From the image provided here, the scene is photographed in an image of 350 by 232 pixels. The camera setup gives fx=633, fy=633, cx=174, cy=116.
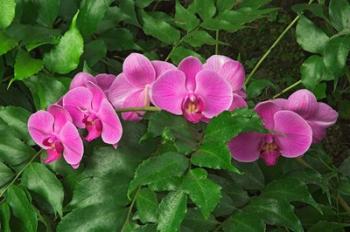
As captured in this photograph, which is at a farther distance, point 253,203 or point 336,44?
point 336,44

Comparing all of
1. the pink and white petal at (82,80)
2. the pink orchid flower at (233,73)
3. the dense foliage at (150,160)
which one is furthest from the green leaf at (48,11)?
the pink orchid flower at (233,73)

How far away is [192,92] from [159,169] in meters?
0.13

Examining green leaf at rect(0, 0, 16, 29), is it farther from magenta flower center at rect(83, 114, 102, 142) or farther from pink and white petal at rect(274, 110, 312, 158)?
pink and white petal at rect(274, 110, 312, 158)

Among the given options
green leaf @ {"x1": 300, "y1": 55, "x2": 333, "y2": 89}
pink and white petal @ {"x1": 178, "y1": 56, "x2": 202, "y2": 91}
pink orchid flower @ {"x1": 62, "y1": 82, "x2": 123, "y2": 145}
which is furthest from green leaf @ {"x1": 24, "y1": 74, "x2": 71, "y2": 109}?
green leaf @ {"x1": 300, "y1": 55, "x2": 333, "y2": 89}

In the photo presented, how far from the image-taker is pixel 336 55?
3.49 feet

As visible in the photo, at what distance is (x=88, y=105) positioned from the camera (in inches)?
34.0

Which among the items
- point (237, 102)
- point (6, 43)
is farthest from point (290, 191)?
point (6, 43)

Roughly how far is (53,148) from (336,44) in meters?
0.51

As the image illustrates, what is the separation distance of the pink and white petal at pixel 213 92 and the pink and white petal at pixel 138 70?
72 millimetres

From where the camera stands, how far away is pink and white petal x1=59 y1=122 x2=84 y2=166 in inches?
33.9

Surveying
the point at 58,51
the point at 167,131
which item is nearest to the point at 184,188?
the point at 167,131

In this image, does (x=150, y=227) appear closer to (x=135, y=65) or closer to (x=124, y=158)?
(x=124, y=158)

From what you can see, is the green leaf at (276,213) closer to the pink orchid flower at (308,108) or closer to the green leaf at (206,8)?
the pink orchid flower at (308,108)

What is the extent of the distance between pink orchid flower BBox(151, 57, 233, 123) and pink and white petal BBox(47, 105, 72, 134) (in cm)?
12
